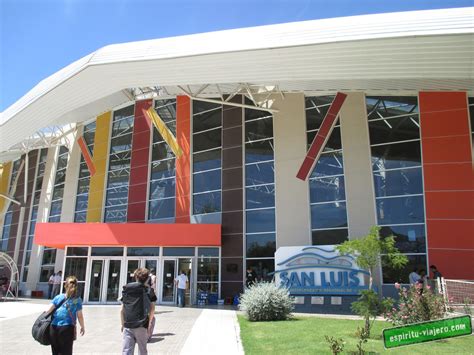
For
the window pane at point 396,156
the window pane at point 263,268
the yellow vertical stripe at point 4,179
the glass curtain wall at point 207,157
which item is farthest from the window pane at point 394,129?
the yellow vertical stripe at point 4,179

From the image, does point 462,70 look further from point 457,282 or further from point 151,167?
point 151,167

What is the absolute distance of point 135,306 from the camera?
19.3ft

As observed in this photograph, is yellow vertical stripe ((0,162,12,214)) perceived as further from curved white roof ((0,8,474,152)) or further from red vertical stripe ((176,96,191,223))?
red vertical stripe ((176,96,191,223))

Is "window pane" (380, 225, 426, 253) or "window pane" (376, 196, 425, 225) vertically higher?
"window pane" (376, 196, 425, 225)

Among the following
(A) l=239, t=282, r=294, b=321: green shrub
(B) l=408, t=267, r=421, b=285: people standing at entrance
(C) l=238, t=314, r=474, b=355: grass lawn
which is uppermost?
(B) l=408, t=267, r=421, b=285: people standing at entrance

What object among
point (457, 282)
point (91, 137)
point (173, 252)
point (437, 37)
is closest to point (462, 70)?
point (437, 37)

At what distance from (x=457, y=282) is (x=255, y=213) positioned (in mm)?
9812

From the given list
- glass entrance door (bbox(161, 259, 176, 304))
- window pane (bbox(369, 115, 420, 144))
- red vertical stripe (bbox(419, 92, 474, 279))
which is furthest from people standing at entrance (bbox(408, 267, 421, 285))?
glass entrance door (bbox(161, 259, 176, 304))

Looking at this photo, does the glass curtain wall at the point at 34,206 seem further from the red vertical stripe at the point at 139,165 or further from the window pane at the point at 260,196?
the window pane at the point at 260,196

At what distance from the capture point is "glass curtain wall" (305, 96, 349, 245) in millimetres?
18266

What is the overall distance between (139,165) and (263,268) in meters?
10.5

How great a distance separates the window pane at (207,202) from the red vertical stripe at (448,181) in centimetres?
1024

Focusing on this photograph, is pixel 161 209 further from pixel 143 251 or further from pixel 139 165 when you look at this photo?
pixel 139 165

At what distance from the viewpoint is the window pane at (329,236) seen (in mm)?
18047
